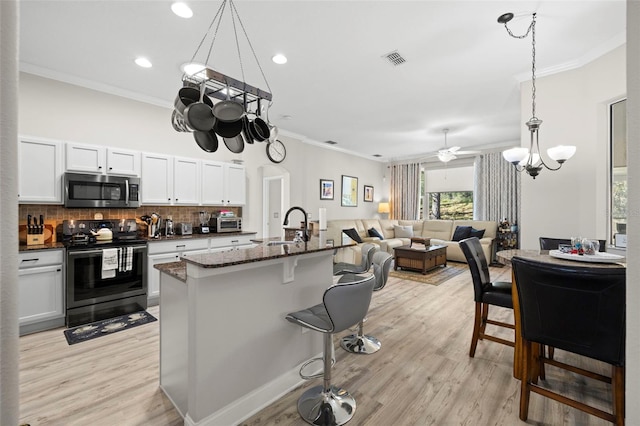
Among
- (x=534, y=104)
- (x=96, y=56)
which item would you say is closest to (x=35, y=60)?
(x=96, y=56)

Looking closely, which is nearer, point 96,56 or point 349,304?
point 349,304

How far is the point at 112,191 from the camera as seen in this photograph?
11.9 ft

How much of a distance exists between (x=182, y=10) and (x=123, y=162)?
220 centimetres

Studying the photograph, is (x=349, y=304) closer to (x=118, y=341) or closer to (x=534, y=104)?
(x=118, y=341)

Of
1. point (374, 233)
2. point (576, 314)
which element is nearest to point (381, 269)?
point (576, 314)

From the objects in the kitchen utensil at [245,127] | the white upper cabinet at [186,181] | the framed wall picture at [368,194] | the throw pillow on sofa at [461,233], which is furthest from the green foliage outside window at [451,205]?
the kitchen utensil at [245,127]

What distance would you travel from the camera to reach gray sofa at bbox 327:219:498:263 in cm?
653

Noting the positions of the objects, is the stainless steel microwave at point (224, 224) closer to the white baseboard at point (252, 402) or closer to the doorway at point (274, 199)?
the doorway at point (274, 199)

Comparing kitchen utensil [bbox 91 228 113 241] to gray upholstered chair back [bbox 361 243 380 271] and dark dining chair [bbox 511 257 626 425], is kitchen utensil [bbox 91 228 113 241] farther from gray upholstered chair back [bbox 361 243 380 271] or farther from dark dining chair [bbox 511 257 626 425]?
dark dining chair [bbox 511 257 626 425]

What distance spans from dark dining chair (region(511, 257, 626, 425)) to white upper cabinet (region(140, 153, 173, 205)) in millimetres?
4185

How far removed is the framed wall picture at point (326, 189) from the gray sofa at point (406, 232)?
0.68 meters

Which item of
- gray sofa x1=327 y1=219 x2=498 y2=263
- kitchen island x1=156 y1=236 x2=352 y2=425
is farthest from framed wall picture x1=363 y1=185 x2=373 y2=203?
kitchen island x1=156 y1=236 x2=352 y2=425

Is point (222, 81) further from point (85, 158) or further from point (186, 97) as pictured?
point (85, 158)

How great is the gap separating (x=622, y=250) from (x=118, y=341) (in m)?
5.17
